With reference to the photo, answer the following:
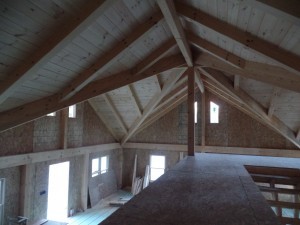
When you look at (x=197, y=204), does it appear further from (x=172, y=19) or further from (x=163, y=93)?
(x=163, y=93)

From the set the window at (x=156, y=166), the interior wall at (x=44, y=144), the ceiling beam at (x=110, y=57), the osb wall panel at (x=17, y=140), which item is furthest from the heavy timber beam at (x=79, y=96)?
the window at (x=156, y=166)

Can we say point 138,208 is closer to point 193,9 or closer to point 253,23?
point 253,23

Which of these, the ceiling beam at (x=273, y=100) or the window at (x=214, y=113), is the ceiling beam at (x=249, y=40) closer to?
the ceiling beam at (x=273, y=100)

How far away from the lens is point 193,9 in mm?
2826

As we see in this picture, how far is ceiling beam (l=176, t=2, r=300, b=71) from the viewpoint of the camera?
8.77ft

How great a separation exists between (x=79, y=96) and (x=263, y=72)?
288 centimetres

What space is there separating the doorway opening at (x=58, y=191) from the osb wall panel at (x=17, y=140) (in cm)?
103

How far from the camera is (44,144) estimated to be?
611 cm

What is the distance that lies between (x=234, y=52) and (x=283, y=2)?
188 cm

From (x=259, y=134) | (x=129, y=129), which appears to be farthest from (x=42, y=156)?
(x=259, y=134)

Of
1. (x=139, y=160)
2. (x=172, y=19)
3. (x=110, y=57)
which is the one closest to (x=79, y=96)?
(x=110, y=57)

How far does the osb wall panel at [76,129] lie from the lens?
6.98 metres

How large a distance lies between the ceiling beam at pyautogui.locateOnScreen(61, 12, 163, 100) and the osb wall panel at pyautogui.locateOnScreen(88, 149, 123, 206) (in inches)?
178

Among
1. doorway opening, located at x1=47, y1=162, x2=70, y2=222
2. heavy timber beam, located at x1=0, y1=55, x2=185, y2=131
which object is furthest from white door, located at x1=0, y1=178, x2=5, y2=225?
heavy timber beam, located at x1=0, y1=55, x2=185, y2=131
